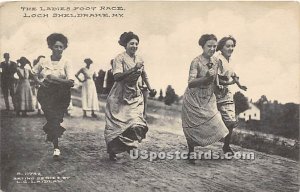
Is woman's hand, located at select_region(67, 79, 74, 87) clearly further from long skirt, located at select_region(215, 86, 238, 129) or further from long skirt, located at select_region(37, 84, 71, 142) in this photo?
long skirt, located at select_region(215, 86, 238, 129)

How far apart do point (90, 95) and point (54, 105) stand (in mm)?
320

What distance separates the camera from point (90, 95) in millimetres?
4773

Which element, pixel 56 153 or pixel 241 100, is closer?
pixel 56 153

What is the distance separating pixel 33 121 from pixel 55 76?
1.46 feet

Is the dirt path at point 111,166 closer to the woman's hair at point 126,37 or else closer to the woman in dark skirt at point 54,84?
the woman in dark skirt at point 54,84

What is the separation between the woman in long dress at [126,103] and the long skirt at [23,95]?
0.70m

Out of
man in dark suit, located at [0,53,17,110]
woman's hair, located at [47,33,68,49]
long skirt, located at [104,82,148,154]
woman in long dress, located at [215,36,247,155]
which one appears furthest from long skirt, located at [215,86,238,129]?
man in dark suit, located at [0,53,17,110]

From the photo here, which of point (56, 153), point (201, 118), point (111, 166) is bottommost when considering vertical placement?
point (111, 166)

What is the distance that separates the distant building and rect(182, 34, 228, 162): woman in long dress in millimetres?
234

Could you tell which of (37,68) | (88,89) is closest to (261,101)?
(88,89)

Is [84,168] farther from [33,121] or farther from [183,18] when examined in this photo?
[183,18]

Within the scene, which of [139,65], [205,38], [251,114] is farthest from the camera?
[251,114]

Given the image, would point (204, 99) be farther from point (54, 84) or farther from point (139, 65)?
point (54, 84)

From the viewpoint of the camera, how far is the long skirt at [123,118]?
4.67 meters
